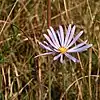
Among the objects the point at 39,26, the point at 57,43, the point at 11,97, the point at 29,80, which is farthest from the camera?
the point at 39,26

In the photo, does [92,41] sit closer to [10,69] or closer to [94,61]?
[94,61]

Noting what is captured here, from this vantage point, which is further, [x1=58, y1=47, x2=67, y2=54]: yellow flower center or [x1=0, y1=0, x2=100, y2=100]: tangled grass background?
[x1=0, y1=0, x2=100, y2=100]: tangled grass background

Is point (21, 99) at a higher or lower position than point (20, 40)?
lower

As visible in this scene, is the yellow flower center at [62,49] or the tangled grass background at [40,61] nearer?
the yellow flower center at [62,49]

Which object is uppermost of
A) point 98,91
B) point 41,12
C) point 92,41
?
point 41,12

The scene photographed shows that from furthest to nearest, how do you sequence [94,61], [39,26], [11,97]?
[39,26], [94,61], [11,97]

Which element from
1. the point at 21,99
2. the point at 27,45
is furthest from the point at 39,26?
the point at 21,99

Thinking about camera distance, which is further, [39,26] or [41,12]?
[41,12]

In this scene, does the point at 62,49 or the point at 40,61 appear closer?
the point at 62,49
